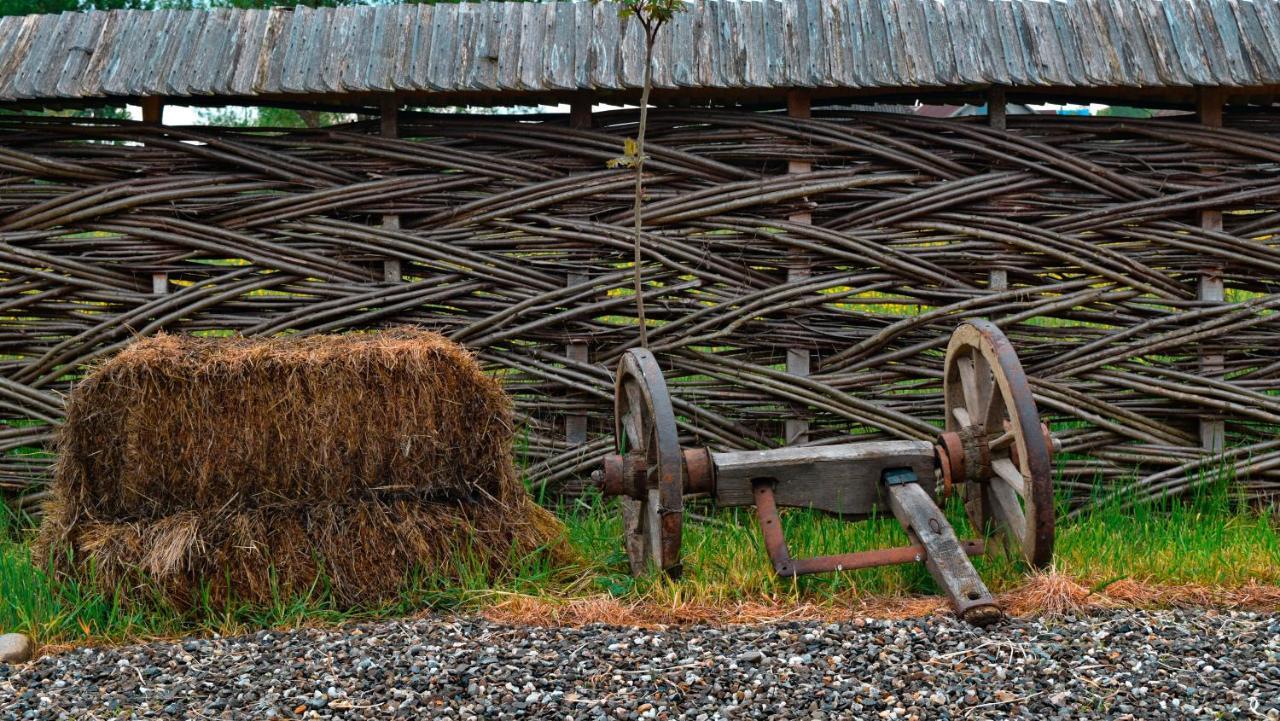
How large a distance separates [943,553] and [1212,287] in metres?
2.36

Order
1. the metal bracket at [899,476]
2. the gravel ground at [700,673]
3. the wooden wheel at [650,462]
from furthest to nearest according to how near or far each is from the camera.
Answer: the metal bracket at [899,476]
the wooden wheel at [650,462]
the gravel ground at [700,673]

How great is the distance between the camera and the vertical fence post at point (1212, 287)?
4.89 m

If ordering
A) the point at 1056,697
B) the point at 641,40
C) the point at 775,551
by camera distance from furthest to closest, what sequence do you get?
the point at 641,40 → the point at 775,551 → the point at 1056,697

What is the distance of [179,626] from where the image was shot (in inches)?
143

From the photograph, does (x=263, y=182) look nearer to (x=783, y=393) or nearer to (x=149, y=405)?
(x=149, y=405)

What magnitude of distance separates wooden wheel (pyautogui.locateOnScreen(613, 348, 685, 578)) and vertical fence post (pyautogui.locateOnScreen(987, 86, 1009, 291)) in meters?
1.84

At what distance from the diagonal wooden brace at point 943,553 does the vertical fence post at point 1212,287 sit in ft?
6.35

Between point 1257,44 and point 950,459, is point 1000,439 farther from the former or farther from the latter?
point 1257,44

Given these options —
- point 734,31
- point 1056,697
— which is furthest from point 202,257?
point 1056,697

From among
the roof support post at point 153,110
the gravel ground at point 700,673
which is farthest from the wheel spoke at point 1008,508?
the roof support post at point 153,110

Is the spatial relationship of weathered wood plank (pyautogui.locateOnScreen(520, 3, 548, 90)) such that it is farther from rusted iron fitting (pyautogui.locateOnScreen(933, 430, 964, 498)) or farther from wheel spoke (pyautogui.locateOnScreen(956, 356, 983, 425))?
rusted iron fitting (pyautogui.locateOnScreen(933, 430, 964, 498))

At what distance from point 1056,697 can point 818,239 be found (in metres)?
2.52

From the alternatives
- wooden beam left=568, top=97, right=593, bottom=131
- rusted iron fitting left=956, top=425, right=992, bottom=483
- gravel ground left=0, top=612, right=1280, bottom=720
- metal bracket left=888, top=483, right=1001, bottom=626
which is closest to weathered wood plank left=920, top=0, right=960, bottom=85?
wooden beam left=568, top=97, right=593, bottom=131

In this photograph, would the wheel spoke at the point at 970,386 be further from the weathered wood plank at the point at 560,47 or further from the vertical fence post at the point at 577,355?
the weathered wood plank at the point at 560,47
